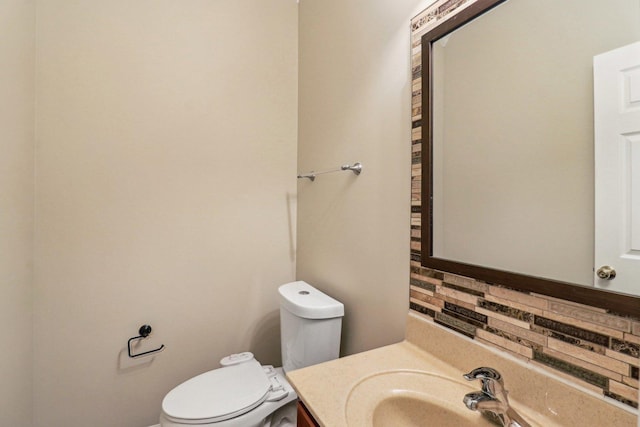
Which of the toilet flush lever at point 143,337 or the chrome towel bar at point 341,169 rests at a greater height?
the chrome towel bar at point 341,169

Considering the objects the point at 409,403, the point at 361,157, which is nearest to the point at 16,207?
the point at 361,157

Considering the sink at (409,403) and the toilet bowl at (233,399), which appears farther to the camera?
the toilet bowl at (233,399)

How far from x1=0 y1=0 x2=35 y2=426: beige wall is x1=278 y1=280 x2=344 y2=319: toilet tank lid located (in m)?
1.05

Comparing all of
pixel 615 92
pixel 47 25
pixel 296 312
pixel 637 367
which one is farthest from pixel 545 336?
pixel 47 25

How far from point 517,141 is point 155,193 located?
1.59 metres

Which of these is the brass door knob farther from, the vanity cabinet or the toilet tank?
the toilet tank

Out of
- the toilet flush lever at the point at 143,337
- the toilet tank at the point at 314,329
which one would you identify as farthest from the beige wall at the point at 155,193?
the toilet tank at the point at 314,329

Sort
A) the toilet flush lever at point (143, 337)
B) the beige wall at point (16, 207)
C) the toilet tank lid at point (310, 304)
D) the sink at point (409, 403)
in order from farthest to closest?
the toilet flush lever at point (143, 337) → the toilet tank lid at point (310, 304) → the beige wall at point (16, 207) → the sink at point (409, 403)

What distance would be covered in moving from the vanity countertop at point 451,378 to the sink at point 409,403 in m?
0.02

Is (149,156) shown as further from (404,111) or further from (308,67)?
(404,111)

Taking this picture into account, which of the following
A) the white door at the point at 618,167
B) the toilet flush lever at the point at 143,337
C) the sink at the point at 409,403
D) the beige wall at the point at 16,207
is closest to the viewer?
the white door at the point at 618,167

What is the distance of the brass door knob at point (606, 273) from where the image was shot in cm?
55

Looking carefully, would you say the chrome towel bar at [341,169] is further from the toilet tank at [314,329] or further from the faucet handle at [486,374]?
the faucet handle at [486,374]

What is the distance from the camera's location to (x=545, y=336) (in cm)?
64
